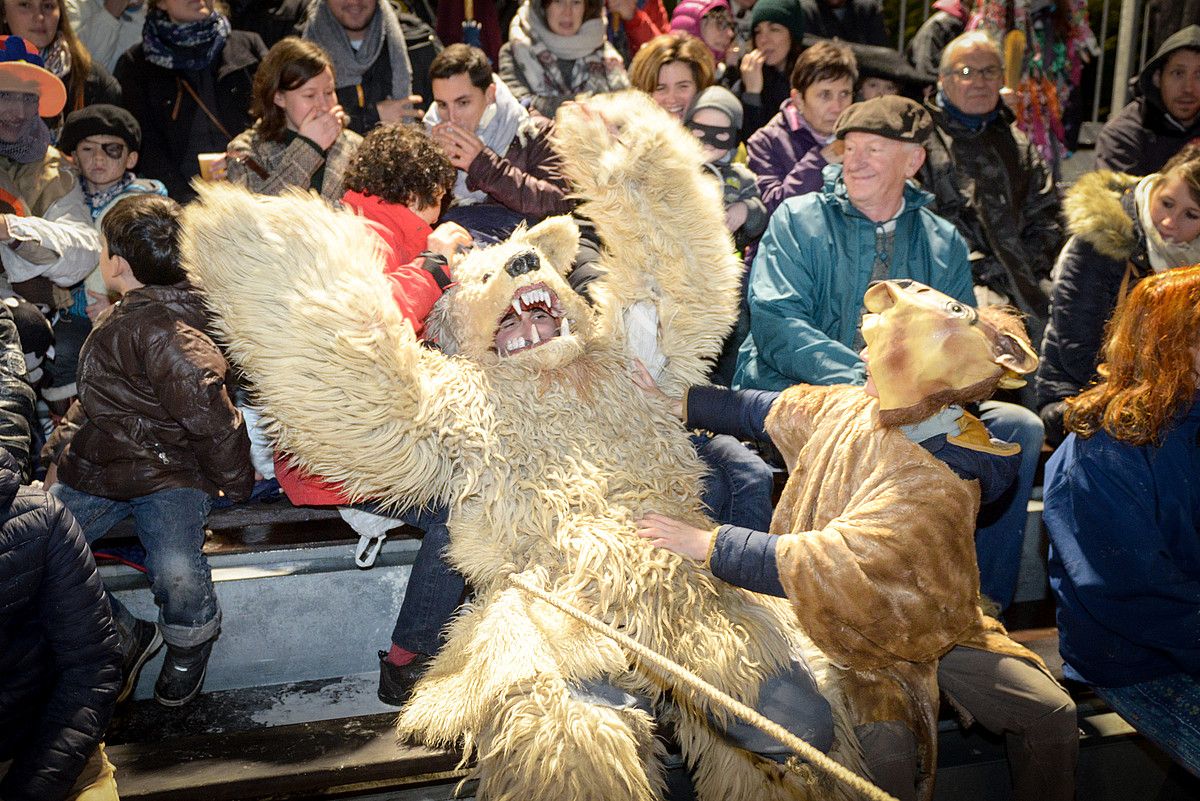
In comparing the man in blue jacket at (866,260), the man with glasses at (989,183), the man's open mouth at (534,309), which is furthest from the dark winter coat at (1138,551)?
the man with glasses at (989,183)

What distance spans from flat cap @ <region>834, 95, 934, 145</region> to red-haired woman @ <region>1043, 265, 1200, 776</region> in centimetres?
89

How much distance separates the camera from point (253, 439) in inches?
125

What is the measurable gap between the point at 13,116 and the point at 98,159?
290 millimetres

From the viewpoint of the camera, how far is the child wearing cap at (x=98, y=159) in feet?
11.7

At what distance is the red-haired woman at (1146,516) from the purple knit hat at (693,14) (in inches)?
113

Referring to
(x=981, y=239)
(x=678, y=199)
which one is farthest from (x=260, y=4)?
(x=981, y=239)

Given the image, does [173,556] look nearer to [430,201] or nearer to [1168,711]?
[430,201]

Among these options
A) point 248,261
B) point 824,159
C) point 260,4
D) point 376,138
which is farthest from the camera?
point 260,4

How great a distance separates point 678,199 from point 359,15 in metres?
2.14

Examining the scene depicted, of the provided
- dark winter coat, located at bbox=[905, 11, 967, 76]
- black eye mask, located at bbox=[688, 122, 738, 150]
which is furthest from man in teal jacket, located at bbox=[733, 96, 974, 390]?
dark winter coat, located at bbox=[905, 11, 967, 76]

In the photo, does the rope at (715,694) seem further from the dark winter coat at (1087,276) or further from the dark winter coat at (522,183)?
the dark winter coat at (1087,276)

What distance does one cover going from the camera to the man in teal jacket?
3.20 m

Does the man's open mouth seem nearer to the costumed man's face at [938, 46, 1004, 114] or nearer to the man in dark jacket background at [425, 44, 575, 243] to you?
the man in dark jacket background at [425, 44, 575, 243]

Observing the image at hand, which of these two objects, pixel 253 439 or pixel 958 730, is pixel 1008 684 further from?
pixel 253 439
